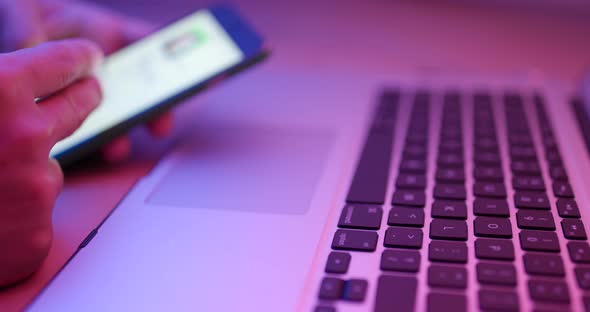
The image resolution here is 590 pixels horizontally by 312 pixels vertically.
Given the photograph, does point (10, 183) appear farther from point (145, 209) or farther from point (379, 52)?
point (379, 52)

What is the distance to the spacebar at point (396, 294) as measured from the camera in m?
0.29

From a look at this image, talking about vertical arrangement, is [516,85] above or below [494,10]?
below

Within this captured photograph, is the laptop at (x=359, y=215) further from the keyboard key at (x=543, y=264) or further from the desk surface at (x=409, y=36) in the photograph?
the desk surface at (x=409, y=36)

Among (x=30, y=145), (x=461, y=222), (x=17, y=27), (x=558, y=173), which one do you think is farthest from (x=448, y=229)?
(x=17, y=27)

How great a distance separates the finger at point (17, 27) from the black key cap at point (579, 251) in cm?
47

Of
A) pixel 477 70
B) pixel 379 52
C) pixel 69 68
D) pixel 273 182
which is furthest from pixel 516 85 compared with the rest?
pixel 69 68

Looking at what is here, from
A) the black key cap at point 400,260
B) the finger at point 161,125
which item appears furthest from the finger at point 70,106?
the black key cap at point 400,260

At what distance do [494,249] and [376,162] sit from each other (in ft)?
0.45

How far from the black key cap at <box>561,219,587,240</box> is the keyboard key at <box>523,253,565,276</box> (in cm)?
3

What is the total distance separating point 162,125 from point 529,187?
33cm

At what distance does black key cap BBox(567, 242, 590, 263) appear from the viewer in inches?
12.2

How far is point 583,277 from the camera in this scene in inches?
11.6

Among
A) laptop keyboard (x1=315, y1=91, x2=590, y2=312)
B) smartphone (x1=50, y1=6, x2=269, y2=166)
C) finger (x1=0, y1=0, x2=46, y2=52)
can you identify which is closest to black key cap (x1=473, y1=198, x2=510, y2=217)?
laptop keyboard (x1=315, y1=91, x2=590, y2=312)

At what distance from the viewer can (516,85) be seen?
0.58 m
